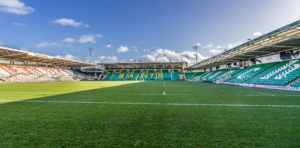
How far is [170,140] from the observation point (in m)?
2.55

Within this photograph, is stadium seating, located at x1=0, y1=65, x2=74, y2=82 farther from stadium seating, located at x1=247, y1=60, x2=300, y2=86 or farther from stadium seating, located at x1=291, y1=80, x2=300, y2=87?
stadium seating, located at x1=291, y1=80, x2=300, y2=87

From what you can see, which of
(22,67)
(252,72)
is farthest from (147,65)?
(22,67)

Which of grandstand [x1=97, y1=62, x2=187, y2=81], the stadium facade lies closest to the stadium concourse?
the stadium facade

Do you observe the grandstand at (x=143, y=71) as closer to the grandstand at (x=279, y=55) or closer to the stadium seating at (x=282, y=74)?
the grandstand at (x=279, y=55)

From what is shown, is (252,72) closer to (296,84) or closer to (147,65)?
(296,84)

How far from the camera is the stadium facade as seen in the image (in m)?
14.4

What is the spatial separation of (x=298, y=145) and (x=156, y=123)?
278 centimetres

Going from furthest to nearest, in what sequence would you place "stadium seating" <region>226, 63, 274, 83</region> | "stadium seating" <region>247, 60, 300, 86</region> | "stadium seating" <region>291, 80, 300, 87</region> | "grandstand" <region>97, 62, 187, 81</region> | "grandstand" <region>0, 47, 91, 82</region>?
"grandstand" <region>97, 62, 187, 81</region> → "grandstand" <region>0, 47, 91, 82</region> → "stadium seating" <region>226, 63, 274, 83</region> → "stadium seating" <region>247, 60, 300, 86</region> → "stadium seating" <region>291, 80, 300, 87</region>

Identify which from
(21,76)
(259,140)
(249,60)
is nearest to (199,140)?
(259,140)

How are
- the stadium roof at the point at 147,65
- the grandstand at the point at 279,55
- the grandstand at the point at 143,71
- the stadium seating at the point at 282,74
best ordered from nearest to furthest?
the grandstand at the point at 279,55, the stadium seating at the point at 282,74, the grandstand at the point at 143,71, the stadium roof at the point at 147,65

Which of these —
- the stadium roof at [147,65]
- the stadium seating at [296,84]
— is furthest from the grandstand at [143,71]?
the stadium seating at [296,84]

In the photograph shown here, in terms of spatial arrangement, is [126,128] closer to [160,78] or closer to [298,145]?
[298,145]

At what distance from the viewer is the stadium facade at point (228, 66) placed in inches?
567

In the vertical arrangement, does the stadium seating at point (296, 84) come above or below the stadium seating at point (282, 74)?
below
